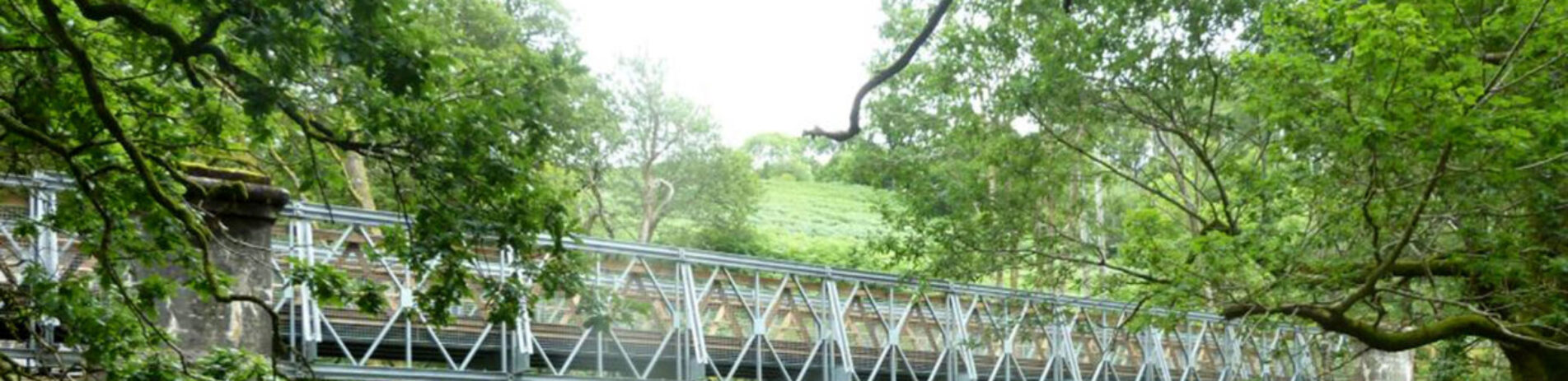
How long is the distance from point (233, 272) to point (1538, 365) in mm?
10992

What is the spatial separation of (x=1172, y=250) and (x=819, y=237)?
40.5 m

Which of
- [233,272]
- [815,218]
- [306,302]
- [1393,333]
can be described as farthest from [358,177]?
[815,218]

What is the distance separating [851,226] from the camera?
62688mm

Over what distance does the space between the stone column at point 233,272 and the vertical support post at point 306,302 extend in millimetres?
1010

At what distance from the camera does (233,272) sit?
12.7 meters

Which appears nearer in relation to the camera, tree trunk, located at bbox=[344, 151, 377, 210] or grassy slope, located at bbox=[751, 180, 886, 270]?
tree trunk, located at bbox=[344, 151, 377, 210]

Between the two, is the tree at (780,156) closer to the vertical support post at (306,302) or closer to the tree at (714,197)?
the tree at (714,197)

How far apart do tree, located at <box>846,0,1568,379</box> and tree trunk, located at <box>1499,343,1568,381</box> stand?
22 mm

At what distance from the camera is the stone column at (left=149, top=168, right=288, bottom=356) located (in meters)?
Result: 12.3

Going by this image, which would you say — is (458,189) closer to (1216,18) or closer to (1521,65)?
(1521,65)

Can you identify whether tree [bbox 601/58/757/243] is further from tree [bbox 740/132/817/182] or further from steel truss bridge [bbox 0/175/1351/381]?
tree [bbox 740/132/817/182]

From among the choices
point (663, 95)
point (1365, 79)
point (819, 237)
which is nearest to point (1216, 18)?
point (1365, 79)

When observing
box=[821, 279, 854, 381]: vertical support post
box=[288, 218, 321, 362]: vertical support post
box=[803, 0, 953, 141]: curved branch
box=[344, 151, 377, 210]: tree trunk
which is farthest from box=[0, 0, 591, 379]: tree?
box=[344, 151, 377, 210]: tree trunk

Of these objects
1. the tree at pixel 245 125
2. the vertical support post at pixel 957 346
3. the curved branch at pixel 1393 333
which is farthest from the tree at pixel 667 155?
the tree at pixel 245 125
